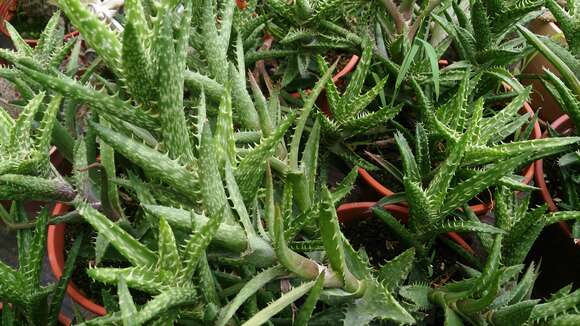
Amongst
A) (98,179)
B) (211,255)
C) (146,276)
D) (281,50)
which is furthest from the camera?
(281,50)

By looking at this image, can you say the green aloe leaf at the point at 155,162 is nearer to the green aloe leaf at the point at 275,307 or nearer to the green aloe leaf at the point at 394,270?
the green aloe leaf at the point at 275,307

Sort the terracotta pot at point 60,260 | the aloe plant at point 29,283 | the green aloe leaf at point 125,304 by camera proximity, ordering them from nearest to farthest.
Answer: the green aloe leaf at point 125,304
the aloe plant at point 29,283
the terracotta pot at point 60,260

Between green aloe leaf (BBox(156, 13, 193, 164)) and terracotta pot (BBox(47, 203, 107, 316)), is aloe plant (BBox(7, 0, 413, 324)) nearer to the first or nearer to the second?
green aloe leaf (BBox(156, 13, 193, 164))

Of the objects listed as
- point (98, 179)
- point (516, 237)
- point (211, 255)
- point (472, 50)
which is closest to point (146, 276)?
point (211, 255)

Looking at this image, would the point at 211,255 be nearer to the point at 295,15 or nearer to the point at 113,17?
the point at 295,15

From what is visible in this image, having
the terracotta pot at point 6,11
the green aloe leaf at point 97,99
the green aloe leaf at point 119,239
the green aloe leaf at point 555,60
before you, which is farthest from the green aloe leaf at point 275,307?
the terracotta pot at point 6,11

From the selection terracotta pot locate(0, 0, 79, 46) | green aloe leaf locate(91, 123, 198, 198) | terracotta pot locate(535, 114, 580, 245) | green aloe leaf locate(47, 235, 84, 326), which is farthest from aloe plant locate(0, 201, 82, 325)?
terracotta pot locate(0, 0, 79, 46)

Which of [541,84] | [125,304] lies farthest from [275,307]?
[541,84]
